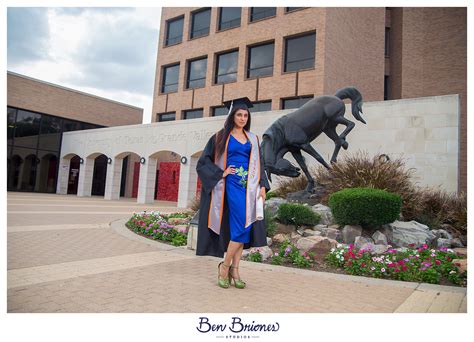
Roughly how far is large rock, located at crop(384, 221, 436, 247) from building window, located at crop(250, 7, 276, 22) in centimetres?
1625

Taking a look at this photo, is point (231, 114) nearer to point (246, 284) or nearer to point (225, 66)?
point (246, 284)

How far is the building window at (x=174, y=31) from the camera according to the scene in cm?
2384

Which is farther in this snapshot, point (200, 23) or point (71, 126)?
point (71, 126)

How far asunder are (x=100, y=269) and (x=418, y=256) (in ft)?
13.3

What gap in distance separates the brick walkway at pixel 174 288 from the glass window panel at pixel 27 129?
20.3m

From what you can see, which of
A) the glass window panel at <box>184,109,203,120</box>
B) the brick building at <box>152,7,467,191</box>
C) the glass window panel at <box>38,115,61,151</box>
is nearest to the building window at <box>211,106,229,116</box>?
the brick building at <box>152,7,467,191</box>

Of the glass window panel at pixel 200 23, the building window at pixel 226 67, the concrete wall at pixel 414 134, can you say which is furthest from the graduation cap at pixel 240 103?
the glass window panel at pixel 200 23

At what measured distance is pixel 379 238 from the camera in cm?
575

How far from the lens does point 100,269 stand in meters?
3.99

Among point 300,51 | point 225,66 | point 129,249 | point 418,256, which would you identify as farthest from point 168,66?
point 418,256

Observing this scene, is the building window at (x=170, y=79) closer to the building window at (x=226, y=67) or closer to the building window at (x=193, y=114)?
the building window at (x=193, y=114)

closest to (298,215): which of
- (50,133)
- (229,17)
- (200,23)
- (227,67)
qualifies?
(227,67)

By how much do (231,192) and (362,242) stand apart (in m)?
3.14

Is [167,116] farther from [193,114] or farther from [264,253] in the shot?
[264,253]
